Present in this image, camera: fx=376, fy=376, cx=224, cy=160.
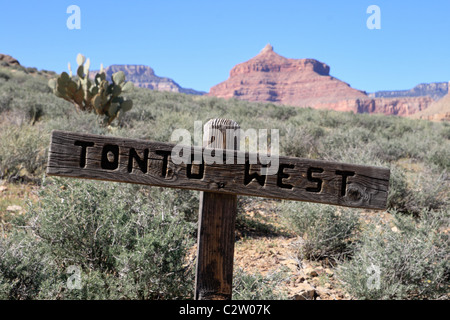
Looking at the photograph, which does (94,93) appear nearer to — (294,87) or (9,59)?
(9,59)

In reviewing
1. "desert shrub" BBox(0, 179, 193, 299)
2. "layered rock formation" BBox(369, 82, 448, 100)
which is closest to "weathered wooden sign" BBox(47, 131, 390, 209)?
"desert shrub" BBox(0, 179, 193, 299)

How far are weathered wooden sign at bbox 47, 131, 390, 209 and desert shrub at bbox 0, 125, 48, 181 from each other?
4.22 m

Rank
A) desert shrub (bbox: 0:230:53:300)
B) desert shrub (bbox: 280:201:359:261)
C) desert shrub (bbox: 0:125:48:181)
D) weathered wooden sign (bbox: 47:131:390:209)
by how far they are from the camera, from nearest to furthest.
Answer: weathered wooden sign (bbox: 47:131:390:209), desert shrub (bbox: 0:230:53:300), desert shrub (bbox: 280:201:359:261), desert shrub (bbox: 0:125:48:181)

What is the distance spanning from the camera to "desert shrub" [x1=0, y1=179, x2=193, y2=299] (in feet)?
8.69

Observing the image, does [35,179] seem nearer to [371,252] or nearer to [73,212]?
[73,212]

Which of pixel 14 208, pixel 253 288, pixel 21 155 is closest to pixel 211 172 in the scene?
pixel 253 288

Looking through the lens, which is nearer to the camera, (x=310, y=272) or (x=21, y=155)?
(x=310, y=272)

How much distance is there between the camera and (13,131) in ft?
19.9

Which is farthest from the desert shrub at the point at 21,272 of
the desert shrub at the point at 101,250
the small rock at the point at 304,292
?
the small rock at the point at 304,292

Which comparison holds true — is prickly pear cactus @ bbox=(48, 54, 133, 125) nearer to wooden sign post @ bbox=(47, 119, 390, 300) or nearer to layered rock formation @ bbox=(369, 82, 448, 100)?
wooden sign post @ bbox=(47, 119, 390, 300)

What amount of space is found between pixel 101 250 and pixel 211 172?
164 cm

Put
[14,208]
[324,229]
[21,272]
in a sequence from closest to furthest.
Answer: [21,272]
[324,229]
[14,208]

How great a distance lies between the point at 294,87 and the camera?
16988 cm
